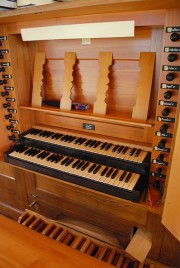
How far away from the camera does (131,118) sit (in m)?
1.68

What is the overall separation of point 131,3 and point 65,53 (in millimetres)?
842

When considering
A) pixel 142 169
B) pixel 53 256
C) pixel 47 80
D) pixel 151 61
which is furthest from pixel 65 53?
pixel 53 256

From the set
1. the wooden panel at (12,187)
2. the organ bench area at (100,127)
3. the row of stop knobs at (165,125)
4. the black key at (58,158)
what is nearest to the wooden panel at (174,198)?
the organ bench area at (100,127)

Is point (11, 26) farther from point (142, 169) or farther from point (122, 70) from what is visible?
point (142, 169)

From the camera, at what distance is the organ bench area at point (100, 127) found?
4.37ft

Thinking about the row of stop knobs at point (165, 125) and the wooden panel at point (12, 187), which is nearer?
the row of stop knobs at point (165, 125)

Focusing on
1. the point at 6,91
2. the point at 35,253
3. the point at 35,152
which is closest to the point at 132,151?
the point at 35,152

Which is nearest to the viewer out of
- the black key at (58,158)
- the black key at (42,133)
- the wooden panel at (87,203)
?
the wooden panel at (87,203)

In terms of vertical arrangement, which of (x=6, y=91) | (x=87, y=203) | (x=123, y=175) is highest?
(x=6, y=91)

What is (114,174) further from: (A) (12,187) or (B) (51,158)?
(A) (12,187)

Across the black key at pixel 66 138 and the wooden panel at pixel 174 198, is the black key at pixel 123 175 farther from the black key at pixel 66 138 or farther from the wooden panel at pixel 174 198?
the black key at pixel 66 138

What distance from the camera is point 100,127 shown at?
190cm

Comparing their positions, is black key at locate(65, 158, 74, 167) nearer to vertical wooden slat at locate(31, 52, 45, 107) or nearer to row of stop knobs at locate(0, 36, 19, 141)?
Result: vertical wooden slat at locate(31, 52, 45, 107)

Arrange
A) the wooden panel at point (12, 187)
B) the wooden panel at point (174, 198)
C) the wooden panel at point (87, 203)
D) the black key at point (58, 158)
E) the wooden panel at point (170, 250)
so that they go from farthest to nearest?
1. the wooden panel at point (12, 187)
2. the black key at point (58, 158)
3. the wooden panel at point (87, 203)
4. the wooden panel at point (170, 250)
5. the wooden panel at point (174, 198)
